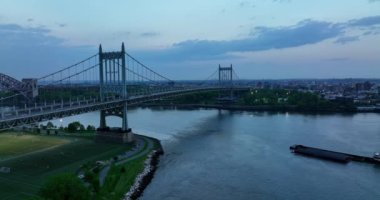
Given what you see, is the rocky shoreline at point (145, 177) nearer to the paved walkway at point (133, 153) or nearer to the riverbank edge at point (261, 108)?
the paved walkway at point (133, 153)

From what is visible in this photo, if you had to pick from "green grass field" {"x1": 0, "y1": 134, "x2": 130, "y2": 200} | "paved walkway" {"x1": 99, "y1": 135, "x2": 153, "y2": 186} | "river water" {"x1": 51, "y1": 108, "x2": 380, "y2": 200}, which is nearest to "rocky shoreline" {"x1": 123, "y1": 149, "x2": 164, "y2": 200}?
"river water" {"x1": 51, "y1": 108, "x2": 380, "y2": 200}

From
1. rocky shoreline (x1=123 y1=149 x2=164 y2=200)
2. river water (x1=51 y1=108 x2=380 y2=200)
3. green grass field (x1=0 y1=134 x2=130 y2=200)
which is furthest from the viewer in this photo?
river water (x1=51 y1=108 x2=380 y2=200)

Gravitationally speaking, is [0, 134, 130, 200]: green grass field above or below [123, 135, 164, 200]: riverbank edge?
above

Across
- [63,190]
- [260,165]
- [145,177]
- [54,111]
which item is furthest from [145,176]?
[63,190]

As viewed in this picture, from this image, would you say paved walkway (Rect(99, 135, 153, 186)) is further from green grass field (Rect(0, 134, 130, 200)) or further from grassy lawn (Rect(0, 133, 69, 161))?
grassy lawn (Rect(0, 133, 69, 161))

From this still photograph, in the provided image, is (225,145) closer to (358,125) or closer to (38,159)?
(38,159)

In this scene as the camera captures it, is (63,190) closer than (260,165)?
Yes

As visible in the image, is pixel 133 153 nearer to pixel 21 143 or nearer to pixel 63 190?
pixel 21 143
